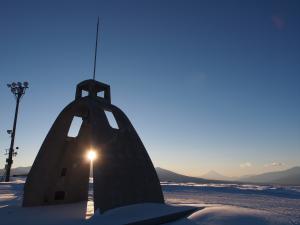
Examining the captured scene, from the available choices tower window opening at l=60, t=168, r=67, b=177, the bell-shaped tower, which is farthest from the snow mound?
tower window opening at l=60, t=168, r=67, b=177

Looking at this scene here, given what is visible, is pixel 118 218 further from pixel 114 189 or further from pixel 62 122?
pixel 62 122

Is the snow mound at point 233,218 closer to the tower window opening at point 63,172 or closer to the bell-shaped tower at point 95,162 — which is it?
the bell-shaped tower at point 95,162

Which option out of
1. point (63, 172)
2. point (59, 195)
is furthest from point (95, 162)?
point (59, 195)

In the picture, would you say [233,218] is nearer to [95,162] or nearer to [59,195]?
[95,162]

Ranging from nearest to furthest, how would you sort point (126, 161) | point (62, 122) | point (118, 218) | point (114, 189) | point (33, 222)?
point (118, 218) → point (33, 222) → point (114, 189) → point (126, 161) → point (62, 122)

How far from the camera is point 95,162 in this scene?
1332cm

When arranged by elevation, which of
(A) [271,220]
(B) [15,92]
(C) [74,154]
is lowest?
(A) [271,220]

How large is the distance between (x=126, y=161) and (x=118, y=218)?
385 cm

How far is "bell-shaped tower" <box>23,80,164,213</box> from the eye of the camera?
12992mm

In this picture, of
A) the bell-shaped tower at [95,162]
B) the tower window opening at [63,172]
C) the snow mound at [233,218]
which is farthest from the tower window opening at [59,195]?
the snow mound at [233,218]

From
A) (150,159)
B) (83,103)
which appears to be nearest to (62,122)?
(83,103)

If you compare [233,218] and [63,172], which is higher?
[63,172]

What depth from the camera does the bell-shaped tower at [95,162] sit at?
42.6 feet

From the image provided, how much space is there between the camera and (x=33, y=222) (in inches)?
457
